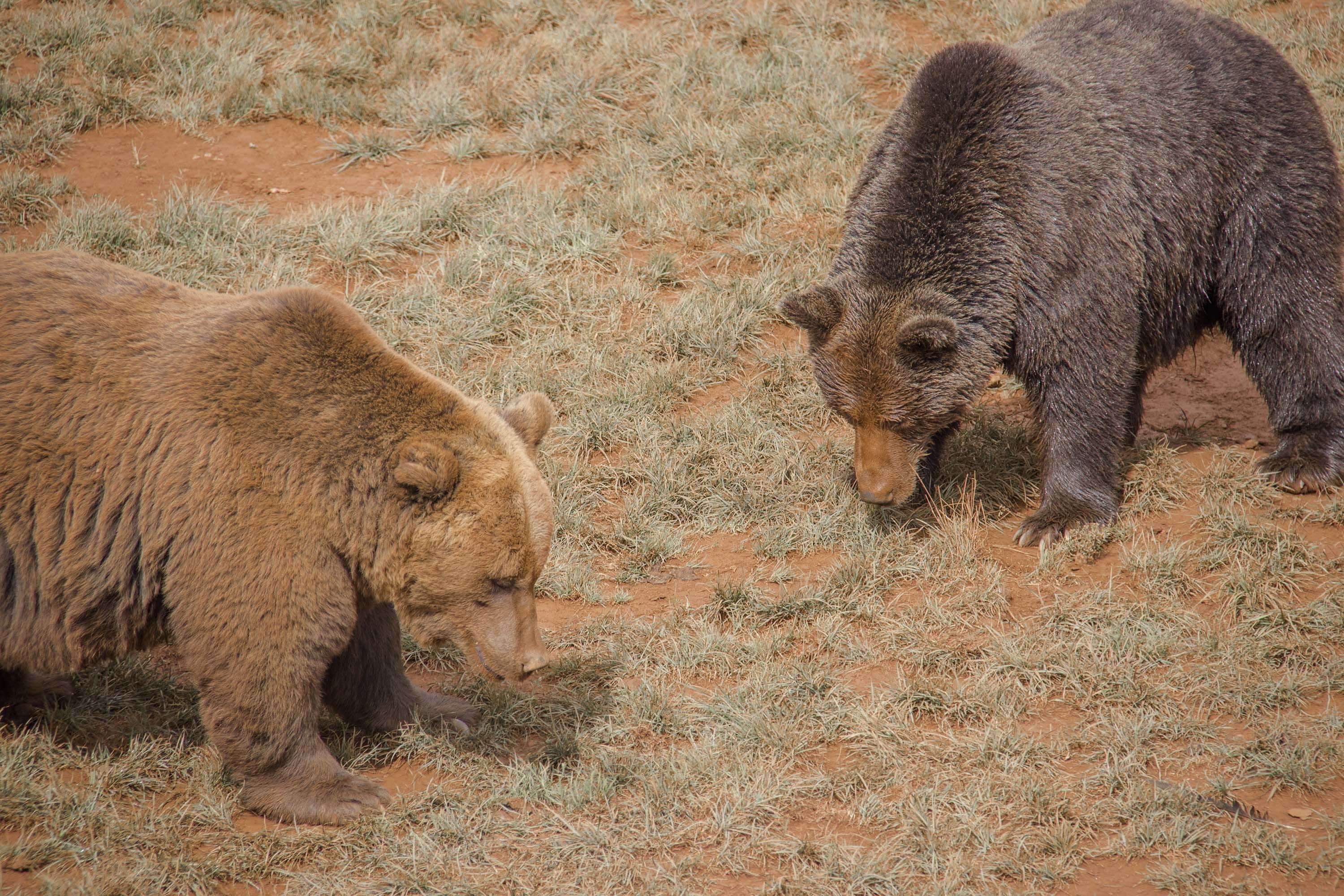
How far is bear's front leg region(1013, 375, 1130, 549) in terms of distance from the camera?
5.70 meters

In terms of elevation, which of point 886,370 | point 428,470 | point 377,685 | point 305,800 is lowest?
point 305,800

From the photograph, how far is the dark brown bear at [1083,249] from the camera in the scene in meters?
5.57

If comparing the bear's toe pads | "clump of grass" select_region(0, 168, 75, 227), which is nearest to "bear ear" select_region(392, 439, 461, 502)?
the bear's toe pads

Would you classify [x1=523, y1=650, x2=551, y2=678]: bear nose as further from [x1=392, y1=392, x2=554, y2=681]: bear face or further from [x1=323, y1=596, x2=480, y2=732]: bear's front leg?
[x1=323, y1=596, x2=480, y2=732]: bear's front leg

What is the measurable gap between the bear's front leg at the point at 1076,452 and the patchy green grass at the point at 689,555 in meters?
0.19

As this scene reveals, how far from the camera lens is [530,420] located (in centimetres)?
452

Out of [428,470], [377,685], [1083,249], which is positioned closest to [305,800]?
[377,685]

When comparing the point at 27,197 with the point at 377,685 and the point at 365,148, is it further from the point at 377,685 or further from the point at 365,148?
the point at 377,685

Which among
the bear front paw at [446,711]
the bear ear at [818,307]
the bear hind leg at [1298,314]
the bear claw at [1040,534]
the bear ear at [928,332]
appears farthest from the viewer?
the bear hind leg at [1298,314]

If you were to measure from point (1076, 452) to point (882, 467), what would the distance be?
1.04 m

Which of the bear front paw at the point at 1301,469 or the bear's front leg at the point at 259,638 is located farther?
the bear front paw at the point at 1301,469

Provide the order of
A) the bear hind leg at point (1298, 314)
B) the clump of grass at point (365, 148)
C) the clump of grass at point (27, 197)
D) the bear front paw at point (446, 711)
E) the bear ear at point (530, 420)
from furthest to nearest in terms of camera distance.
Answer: the clump of grass at point (365, 148) → the clump of grass at point (27, 197) → the bear hind leg at point (1298, 314) → the bear front paw at point (446, 711) → the bear ear at point (530, 420)

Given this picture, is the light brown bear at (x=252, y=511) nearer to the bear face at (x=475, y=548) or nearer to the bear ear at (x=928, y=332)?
the bear face at (x=475, y=548)

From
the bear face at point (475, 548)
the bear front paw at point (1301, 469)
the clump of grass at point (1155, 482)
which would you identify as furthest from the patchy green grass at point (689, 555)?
the bear face at point (475, 548)
